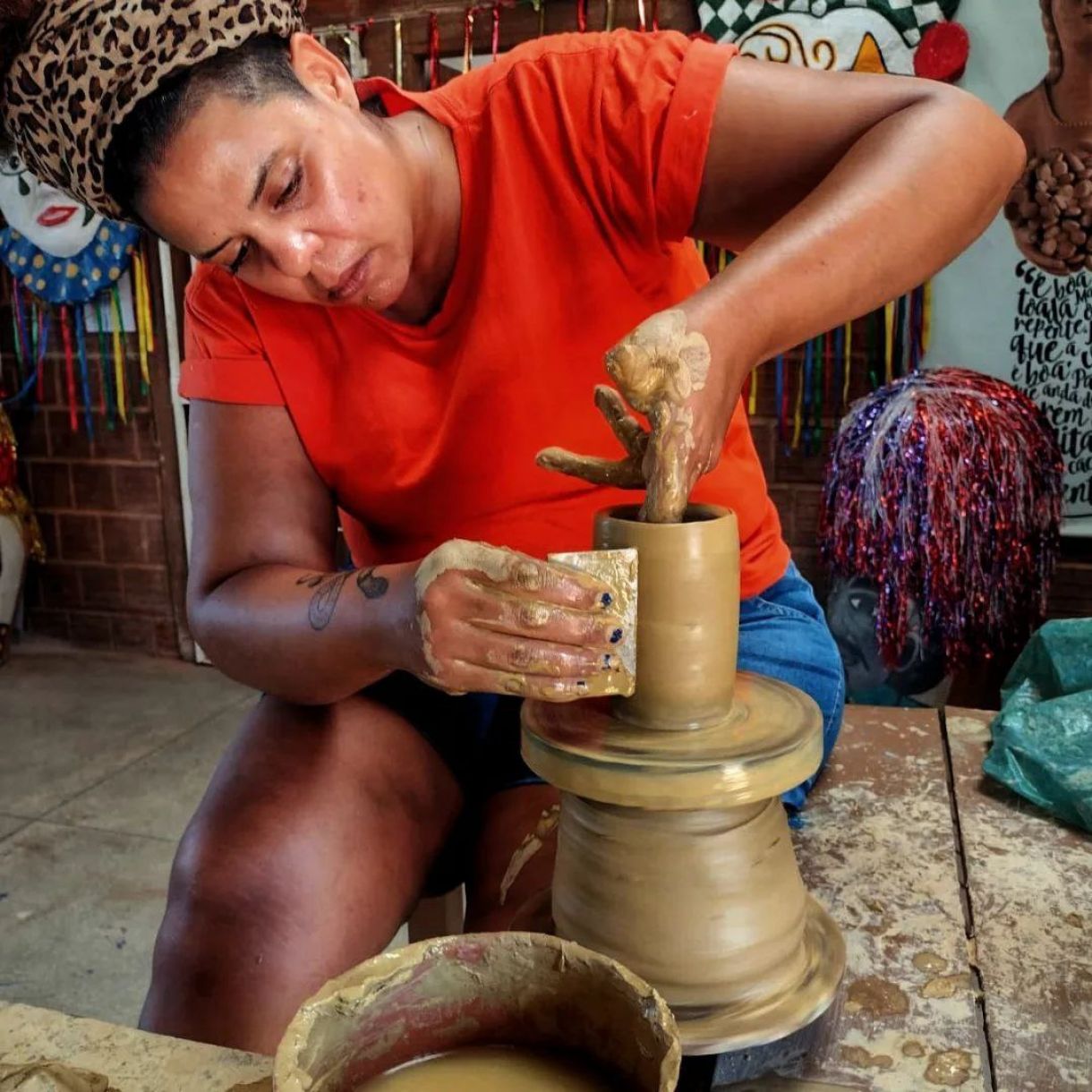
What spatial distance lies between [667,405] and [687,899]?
1.36 ft

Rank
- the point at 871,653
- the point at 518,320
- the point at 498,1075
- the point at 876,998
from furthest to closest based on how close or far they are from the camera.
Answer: the point at 871,653 < the point at 518,320 < the point at 876,998 < the point at 498,1075

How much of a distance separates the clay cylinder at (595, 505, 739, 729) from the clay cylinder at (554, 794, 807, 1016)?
0.29ft

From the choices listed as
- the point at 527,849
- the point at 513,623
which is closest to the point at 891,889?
the point at 527,849

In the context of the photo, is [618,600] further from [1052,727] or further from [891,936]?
[1052,727]

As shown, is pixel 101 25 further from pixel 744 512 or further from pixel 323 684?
pixel 744 512

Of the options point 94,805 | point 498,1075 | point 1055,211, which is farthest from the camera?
point 94,805

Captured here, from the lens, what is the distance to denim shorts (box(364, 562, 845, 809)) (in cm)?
134

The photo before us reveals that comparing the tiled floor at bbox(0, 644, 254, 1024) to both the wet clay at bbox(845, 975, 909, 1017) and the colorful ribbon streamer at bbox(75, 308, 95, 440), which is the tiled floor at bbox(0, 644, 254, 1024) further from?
the wet clay at bbox(845, 975, 909, 1017)

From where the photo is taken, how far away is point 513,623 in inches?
34.0

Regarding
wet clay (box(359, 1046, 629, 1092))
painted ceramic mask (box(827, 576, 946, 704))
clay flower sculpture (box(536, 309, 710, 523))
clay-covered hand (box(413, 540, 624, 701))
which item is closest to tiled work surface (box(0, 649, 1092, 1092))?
wet clay (box(359, 1046, 629, 1092))

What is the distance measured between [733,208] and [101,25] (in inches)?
28.0

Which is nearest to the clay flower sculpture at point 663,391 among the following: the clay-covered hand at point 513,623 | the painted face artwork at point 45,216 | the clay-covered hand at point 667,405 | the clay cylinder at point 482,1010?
the clay-covered hand at point 667,405

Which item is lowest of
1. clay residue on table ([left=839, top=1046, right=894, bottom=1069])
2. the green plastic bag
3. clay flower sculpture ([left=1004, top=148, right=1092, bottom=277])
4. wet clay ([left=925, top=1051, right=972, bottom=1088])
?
wet clay ([left=925, top=1051, right=972, bottom=1088])

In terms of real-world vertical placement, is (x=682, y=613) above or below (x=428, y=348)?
below
